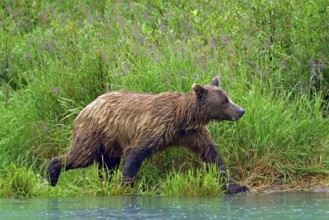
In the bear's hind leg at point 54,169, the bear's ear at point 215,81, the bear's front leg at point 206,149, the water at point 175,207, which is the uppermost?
the bear's ear at point 215,81

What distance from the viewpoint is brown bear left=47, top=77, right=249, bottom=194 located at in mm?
10109

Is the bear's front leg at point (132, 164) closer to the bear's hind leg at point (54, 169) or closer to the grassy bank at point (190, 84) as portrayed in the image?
the grassy bank at point (190, 84)

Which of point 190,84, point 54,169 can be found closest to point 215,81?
point 190,84

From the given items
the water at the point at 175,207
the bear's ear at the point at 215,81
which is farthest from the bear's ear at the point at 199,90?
the water at the point at 175,207

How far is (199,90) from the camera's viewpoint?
33.5 ft

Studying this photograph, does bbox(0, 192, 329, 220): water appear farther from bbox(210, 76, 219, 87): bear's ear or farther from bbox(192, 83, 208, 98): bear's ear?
bbox(210, 76, 219, 87): bear's ear

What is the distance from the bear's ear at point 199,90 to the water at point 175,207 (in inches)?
45.9

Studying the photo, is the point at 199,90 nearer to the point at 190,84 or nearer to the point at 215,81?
the point at 215,81

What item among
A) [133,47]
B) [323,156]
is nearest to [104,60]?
[133,47]

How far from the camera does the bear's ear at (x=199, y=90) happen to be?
33.3ft

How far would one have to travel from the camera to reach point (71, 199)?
9.69m

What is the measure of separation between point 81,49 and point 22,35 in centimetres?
300

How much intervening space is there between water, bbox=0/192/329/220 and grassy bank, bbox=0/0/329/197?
44 cm

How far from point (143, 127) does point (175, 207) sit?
168 centimetres
